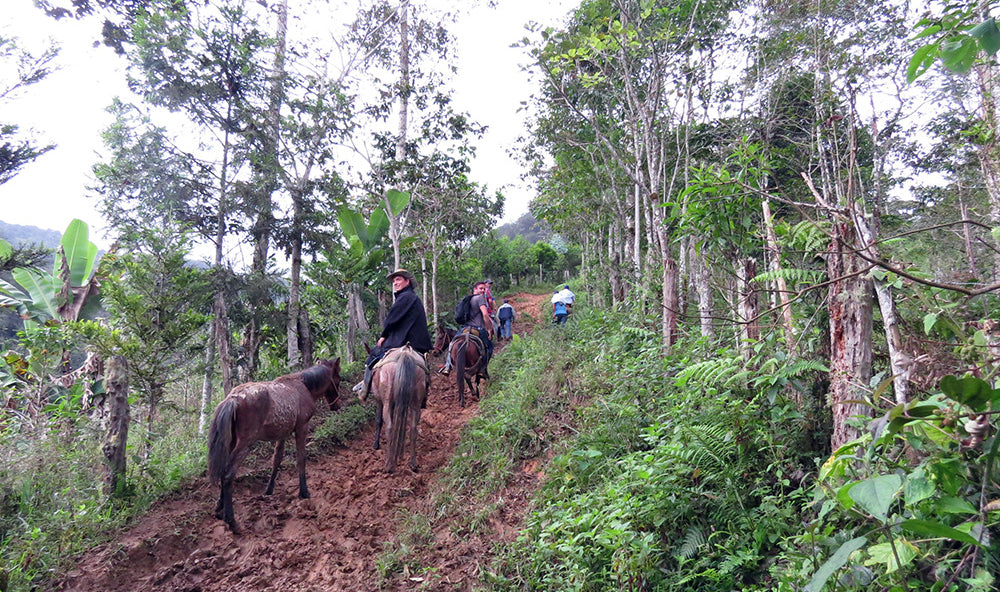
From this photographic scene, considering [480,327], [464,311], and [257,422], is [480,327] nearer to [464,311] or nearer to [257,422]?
[464,311]

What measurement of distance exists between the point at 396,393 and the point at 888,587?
4.71 metres

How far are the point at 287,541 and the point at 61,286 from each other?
6396 millimetres

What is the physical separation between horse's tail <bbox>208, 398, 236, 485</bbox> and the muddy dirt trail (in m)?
0.50

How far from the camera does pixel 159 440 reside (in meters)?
5.96

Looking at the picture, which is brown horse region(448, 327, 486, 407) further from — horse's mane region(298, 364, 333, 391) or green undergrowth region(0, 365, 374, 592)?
green undergrowth region(0, 365, 374, 592)

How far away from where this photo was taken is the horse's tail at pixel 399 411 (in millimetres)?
5559

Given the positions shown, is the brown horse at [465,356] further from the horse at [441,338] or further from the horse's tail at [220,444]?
the horse's tail at [220,444]

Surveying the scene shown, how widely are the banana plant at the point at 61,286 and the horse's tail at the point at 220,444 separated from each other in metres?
4.95

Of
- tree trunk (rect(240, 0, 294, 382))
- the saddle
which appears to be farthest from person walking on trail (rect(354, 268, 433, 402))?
tree trunk (rect(240, 0, 294, 382))

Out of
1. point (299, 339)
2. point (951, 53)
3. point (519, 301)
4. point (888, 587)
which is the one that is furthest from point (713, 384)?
point (519, 301)

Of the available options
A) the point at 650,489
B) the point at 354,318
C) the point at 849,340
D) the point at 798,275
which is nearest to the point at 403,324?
the point at 354,318

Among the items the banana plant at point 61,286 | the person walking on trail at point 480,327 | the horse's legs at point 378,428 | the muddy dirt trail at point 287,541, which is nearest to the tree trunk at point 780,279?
the muddy dirt trail at point 287,541

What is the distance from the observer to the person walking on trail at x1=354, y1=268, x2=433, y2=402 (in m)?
6.90

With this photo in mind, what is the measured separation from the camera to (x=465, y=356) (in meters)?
8.38
